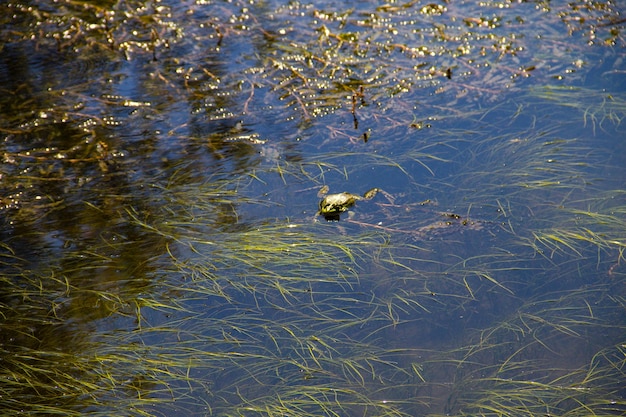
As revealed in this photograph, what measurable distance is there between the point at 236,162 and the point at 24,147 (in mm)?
1299

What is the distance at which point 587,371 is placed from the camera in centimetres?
271

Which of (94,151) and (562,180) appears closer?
(562,180)

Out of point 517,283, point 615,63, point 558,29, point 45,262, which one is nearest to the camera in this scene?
point 517,283

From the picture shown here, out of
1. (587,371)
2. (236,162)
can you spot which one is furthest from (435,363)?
(236,162)

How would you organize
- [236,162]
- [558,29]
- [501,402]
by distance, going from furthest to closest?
1. [558,29]
2. [236,162]
3. [501,402]

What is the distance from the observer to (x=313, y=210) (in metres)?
3.52

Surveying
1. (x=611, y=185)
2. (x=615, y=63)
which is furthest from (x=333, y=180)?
(x=615, y=63)

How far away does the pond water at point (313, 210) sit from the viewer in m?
2.77

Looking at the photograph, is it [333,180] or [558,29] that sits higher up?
[558,29]

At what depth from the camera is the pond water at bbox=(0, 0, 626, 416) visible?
277cm

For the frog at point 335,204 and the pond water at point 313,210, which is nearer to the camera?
the pond water at point 313,210

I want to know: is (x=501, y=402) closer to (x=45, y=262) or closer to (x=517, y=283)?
(x=517, y=283)

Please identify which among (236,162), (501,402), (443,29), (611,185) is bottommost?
(501,402)

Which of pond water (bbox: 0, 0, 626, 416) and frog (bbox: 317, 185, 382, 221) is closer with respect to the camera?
pond water (bbox: 0, 0, 626, 416)
